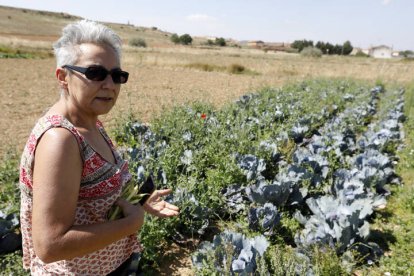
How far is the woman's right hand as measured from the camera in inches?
54.7

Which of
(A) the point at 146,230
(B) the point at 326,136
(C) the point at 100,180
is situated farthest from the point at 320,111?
(C) the point at 100,180

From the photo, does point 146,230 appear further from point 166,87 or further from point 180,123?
point 166,87

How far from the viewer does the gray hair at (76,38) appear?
132cm

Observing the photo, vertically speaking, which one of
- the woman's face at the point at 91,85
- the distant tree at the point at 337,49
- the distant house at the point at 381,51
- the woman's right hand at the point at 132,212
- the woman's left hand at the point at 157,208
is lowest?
the woman's left hand at the point at 157,208

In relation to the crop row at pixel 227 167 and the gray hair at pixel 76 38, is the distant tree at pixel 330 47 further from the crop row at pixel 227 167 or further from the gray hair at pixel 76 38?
the gray hair at pixel 76 38

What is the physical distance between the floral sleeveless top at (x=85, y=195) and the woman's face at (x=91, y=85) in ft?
0.45

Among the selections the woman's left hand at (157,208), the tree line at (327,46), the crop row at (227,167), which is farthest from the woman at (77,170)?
the tree line at (327,46)

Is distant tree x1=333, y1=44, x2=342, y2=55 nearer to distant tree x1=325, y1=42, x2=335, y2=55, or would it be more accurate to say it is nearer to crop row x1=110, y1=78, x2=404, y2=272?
distant tree x1=325, y1=42, x2=335, y2=55

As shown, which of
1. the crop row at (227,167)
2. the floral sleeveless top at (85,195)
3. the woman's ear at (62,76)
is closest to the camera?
the floral sleeveless top at (85,195)

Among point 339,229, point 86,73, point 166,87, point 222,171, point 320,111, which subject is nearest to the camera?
point 86,73

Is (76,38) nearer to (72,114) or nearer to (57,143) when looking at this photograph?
(72,114)

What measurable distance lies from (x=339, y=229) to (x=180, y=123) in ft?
11.3

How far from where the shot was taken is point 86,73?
1314mm

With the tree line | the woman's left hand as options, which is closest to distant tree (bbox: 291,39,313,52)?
the tree line
